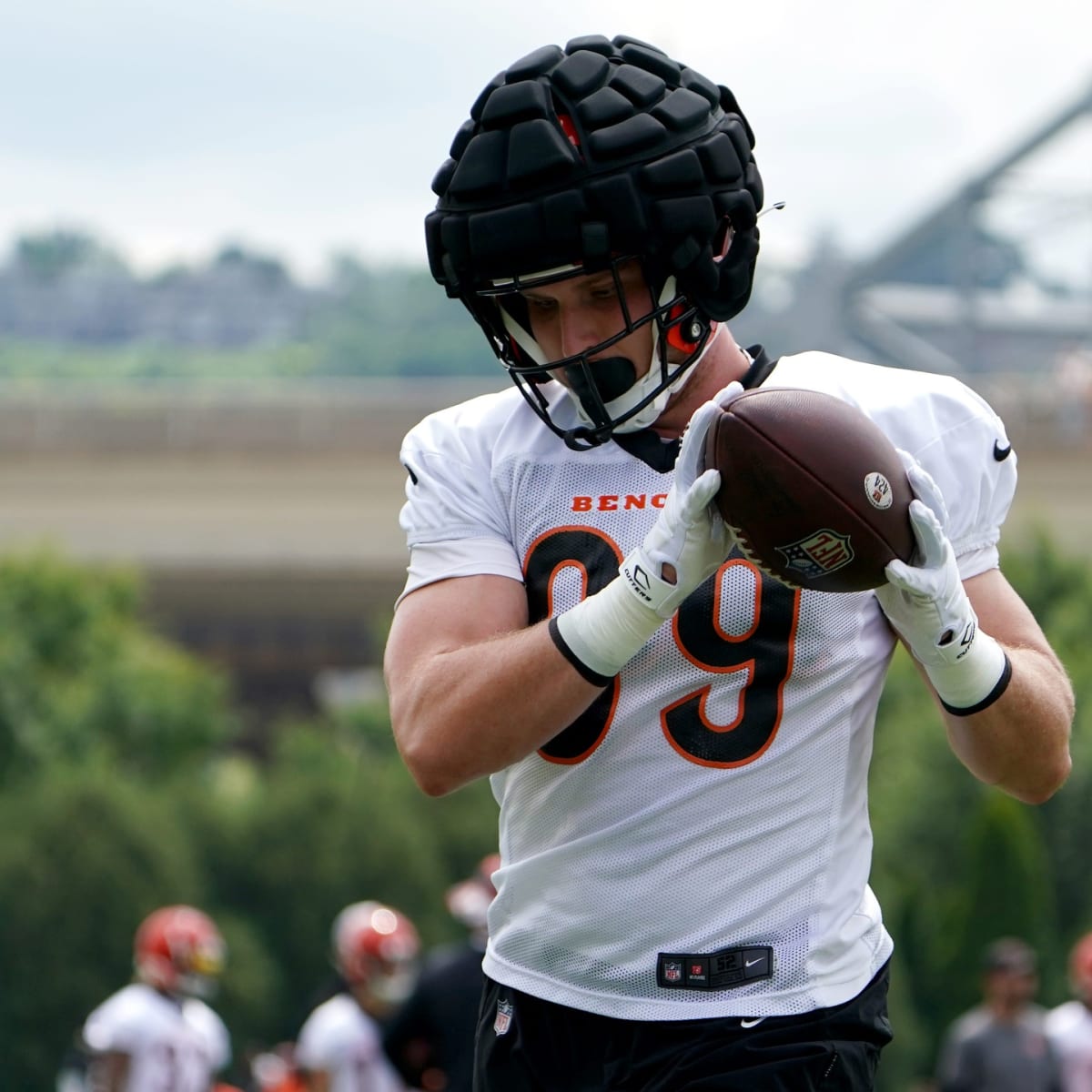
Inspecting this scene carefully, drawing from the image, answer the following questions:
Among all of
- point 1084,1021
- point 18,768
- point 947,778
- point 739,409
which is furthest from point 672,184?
point 18,768

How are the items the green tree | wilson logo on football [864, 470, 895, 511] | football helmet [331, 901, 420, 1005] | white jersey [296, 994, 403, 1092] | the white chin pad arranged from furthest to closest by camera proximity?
the green tree < football helmet [331, 901, 420, 1005] < white jersey [296, 994, 403, 1092] < the white chin pad < wilson logo on football [864, 470, 895, 511]

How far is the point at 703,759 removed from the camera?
111 inches

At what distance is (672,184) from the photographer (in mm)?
2787

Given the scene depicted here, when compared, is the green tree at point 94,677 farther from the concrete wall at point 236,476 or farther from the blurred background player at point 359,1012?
the blurred background player at point 359,1012

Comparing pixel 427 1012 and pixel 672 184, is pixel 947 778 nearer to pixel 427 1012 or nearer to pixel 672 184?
pixel 427 1012

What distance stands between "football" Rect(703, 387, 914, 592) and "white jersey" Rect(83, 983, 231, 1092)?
20.2ft

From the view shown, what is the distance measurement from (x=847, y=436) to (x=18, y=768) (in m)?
22.3

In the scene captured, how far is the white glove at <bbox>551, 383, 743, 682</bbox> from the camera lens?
8.43ft

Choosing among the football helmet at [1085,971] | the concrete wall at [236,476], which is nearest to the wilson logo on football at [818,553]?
the football helmet at [1085,971]

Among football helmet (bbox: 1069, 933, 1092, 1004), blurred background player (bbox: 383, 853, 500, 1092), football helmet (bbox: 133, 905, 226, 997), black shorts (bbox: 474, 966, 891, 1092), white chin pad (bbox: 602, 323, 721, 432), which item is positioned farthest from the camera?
football helmet (bbox: 1069, 933, 1092, 1004)

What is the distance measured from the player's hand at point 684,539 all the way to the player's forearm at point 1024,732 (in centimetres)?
43

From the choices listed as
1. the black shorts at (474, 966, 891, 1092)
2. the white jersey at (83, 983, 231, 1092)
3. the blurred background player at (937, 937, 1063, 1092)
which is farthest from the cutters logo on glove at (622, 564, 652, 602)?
the blurred background player at (937, 937, 1063, 1092)

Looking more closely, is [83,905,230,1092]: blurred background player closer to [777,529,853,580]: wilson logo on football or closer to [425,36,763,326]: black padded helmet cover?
[425,36,763,326]: black padded helmet cover

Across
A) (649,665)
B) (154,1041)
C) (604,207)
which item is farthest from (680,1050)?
(154,1041)
